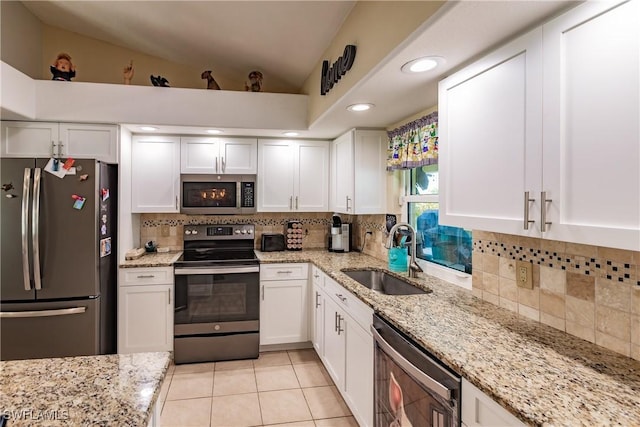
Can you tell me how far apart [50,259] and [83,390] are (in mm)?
2141

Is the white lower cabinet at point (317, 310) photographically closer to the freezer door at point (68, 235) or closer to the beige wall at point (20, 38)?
the freezer door at point (68, 235)

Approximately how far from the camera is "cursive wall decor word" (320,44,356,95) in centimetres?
217

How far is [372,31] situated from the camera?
190 cm

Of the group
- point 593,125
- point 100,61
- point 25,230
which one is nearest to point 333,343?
point 593,125

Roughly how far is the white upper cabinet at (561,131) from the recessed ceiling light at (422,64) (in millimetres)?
132

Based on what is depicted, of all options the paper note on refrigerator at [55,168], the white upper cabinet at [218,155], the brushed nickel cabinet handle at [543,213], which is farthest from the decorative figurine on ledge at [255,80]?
the brushed nickel cabinet handle at [543,213]

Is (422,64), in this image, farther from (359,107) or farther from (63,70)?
(63,70)

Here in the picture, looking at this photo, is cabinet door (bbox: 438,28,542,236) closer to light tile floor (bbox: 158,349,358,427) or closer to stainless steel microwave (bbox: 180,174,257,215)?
light tile floor (bbox: 158,349,358,427)

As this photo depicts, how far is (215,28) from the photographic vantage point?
2875 millimetres

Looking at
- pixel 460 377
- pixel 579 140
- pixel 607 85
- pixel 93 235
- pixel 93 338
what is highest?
pixel 607 85

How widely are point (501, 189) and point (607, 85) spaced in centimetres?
50

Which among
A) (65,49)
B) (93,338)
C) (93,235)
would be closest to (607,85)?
(93,235)

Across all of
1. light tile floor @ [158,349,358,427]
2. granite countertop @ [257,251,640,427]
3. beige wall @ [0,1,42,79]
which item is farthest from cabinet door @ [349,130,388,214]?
beige wall @ [0,1,42,79]

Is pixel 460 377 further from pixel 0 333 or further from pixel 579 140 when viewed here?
pixel 0 333
